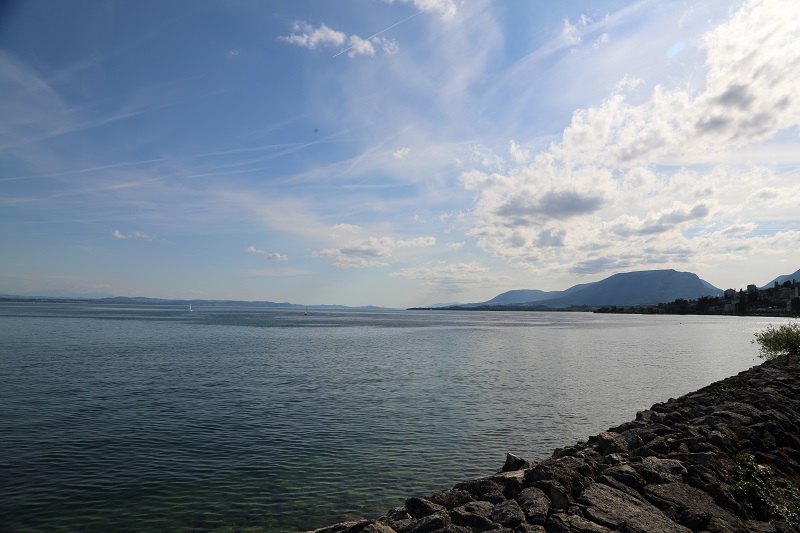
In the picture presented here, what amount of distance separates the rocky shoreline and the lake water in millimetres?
4608

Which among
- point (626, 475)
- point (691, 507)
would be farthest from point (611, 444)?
point (691, 507)

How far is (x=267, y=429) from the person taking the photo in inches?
1045

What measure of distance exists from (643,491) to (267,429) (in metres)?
20.1

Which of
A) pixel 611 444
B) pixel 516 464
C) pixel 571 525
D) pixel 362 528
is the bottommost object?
pixel 516 464

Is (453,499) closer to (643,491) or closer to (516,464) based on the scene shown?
(516,464)

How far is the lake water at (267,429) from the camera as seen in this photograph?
1653 centimetres

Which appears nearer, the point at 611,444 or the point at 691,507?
the point at 691,507

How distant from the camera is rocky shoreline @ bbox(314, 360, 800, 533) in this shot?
1110 centimetres

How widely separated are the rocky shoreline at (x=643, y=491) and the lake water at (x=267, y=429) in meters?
4.61

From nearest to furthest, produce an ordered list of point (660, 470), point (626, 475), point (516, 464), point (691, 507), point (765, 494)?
point (691, 507)
point (765, 494)
point (626, 475)
point (660, 470)
point (516, 464)

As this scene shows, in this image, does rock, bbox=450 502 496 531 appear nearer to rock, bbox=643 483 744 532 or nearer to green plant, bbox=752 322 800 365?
rock, bbox=643 483 744 532

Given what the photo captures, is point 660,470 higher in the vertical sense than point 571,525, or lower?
higher

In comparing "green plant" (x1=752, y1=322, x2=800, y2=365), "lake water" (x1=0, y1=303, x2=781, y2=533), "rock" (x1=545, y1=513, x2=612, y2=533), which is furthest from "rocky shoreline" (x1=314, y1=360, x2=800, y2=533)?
"green plant" (x1=752, y1=322, x2=800, y2=365)

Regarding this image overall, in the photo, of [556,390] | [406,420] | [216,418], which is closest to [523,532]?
[406,420]
